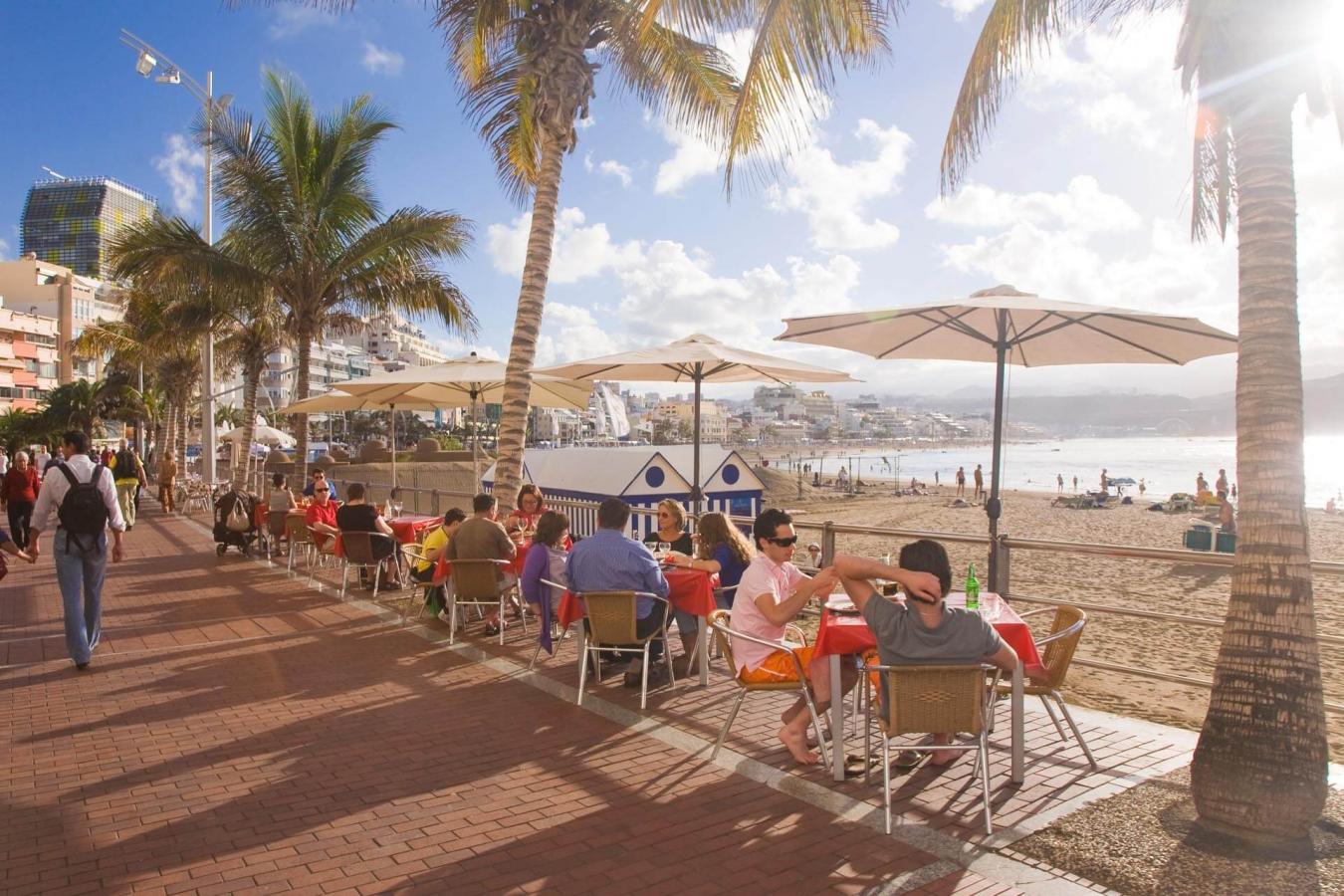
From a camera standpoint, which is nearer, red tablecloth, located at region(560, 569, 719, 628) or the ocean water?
red tablecloth, located at region(560, 569, 719, 628)

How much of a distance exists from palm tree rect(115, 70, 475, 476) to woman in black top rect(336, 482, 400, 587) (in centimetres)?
817

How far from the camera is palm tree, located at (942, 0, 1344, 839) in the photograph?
370cm

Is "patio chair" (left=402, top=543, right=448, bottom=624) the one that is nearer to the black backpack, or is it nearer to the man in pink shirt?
the black backpack

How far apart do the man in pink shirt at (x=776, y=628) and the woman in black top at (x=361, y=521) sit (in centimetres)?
603

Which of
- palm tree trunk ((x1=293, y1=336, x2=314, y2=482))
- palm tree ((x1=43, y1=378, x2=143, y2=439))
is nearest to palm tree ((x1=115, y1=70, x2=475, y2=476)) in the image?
palm tree trunk ((x1=293, y1=336, x2=314, y2=482))

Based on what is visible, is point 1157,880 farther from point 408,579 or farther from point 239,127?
point 239,127

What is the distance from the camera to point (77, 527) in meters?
6.85

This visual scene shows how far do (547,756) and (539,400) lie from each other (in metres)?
8.67

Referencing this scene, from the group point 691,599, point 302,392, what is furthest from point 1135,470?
point 691,599

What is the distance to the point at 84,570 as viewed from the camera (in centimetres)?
702

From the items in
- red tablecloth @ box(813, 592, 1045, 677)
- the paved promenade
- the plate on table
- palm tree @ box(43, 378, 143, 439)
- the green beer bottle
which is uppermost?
palm tree @ box(43, 378, 143, 439)

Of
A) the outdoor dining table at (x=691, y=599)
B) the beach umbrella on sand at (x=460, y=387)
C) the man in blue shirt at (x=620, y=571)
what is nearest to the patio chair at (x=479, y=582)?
the outdoor dining table at (x=691, y=599)

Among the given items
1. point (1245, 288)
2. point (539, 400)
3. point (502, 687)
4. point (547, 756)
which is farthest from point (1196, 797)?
point (539, 400)

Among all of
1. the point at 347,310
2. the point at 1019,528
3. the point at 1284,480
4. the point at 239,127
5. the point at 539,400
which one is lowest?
the point at 1019,528
